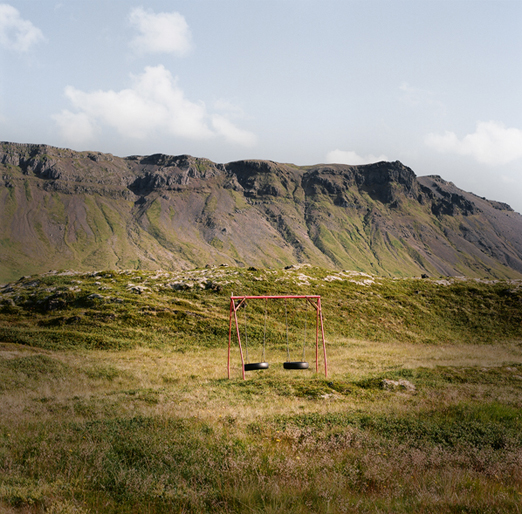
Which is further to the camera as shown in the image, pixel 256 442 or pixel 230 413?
pixel 230 413

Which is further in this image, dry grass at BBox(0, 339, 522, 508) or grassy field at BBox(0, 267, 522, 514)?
grassy field at BBox(0, 267, 522, 514)

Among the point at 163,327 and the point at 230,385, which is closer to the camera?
the point at 230,385

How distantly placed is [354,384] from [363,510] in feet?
56.0

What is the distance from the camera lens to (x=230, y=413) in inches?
637

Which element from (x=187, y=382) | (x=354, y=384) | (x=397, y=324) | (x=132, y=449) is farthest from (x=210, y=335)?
(x=132, y=449)

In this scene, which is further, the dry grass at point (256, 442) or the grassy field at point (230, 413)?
the grassy field at point (230, 413)

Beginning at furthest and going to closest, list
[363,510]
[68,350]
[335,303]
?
[335,303], [68,350], [363,510]

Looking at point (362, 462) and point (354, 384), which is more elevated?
point (362, 462)

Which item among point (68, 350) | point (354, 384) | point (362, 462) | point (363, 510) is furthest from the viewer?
point (68, 350)

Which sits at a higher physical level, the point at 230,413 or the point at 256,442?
the point at 256,442

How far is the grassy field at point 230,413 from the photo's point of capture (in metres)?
8.10

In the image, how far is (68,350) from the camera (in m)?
33.8

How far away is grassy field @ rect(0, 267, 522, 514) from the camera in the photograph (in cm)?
810

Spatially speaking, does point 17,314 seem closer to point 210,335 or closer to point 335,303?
point 210,335
